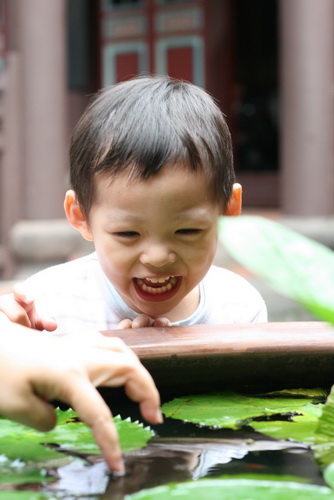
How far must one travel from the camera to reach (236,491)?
0.56 meters

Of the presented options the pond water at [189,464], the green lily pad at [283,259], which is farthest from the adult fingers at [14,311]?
the green lily pad at [283,259]

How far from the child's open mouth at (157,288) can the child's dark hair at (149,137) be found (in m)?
0.14

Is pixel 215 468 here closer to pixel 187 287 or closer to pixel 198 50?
pixel 187 287

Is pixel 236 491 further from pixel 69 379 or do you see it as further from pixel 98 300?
pixel 98 300

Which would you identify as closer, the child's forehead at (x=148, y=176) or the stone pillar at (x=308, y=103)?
the child's forehead at (x=148, y=176)

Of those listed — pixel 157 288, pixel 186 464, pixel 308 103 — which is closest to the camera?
pixel 186 464

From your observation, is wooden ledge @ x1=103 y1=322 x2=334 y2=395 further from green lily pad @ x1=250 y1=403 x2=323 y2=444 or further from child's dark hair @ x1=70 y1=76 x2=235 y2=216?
child's dark hair @ x1=70 y1=76 x2=235 y2=216

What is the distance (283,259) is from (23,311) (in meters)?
0.61

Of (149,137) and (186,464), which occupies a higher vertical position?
(149,137)

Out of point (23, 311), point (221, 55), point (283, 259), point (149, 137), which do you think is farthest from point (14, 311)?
point (221, 55)

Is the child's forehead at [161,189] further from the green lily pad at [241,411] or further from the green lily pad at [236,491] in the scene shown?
the green lily pad at [236,491]

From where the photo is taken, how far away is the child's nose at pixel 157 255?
1.16 m

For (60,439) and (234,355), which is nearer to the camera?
(60,439)

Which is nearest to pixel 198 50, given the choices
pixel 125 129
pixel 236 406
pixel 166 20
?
pixel 166 20
